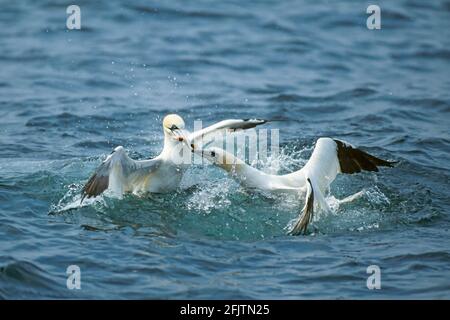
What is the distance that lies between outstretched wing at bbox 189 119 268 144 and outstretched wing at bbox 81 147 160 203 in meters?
0.47

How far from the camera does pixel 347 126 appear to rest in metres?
12.3

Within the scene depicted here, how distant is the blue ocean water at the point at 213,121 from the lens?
735 centimetres

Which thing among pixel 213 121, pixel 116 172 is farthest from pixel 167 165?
pixel 213 121

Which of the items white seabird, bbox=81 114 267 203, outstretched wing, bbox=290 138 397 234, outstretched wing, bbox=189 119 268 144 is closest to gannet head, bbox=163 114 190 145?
white seabird, bbox=81 114 267 203

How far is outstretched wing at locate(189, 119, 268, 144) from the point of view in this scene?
890 cm

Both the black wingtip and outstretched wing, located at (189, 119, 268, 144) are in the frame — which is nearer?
outstretched wing, located at (189, 119, 268, 144)

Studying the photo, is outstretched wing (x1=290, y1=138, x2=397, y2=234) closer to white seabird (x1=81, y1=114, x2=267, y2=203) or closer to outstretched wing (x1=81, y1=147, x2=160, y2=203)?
white seabird (x1=81, y1=114, x2=267, y2=203)

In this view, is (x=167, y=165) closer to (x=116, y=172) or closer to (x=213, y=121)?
(x=116, y=172)

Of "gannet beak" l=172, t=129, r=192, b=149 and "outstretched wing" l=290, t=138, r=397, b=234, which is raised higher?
"gannet beak" l=172, t=129, r=192, b=149

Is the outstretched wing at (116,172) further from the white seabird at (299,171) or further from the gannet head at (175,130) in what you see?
the white seabird at (299,171)

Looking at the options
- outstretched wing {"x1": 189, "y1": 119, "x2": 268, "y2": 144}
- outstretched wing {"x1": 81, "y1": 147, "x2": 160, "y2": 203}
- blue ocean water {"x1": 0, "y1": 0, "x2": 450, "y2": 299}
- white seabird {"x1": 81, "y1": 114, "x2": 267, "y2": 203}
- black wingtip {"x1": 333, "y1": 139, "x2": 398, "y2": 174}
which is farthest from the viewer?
black wingtip {"x1": 333, "y1": 139, "x2": 398, "y2": 174}

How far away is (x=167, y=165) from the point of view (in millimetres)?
9109

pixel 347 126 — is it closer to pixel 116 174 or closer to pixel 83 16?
pixel 116 174
